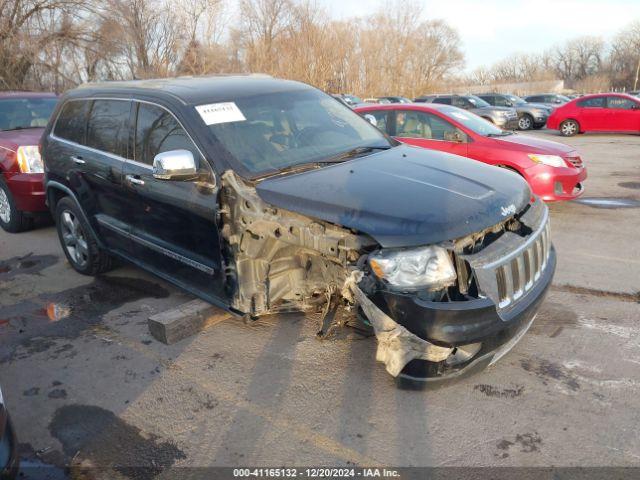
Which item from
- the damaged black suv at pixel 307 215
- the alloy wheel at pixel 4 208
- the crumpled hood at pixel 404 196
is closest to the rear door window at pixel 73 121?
the damaged black suv at pixel 307 215

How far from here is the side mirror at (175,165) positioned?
3301 mm

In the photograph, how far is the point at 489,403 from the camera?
2.93 metres

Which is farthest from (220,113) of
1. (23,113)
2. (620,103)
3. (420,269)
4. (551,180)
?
(620,103)

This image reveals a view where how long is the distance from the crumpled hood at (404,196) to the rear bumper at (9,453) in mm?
1764

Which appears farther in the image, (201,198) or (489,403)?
(201,198)

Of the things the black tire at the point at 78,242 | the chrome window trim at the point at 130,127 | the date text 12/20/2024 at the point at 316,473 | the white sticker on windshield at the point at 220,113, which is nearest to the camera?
the date text 12/20/2024 at the point at 316,473

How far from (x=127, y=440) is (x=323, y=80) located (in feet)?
109

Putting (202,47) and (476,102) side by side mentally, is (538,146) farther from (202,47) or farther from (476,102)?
(202,47)

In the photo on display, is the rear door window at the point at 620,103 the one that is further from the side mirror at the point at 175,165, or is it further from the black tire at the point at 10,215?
the side mirror at the point at 175,165

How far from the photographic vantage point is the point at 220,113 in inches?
146

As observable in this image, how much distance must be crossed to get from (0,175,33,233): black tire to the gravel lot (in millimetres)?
2649

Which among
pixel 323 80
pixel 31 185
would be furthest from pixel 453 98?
pixel 31 185

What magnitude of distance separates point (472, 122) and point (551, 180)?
1.54 m

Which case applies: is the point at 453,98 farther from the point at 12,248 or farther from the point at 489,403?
the point at 489,403
